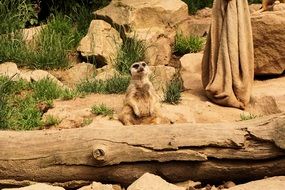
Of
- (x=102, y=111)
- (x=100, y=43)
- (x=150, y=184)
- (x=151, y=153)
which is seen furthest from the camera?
(x=100, y=43)

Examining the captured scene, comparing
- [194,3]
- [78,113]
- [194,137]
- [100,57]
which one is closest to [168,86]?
[78,113]

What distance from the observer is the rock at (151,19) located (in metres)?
9.70

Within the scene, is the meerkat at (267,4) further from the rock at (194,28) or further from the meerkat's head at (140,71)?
the meerkat's head at (140,71)

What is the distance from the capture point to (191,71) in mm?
8672

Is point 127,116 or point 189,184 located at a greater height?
point 189,184

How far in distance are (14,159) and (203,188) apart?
1.57 metres

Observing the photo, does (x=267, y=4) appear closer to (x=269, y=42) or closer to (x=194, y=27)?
(x=269, y=42)

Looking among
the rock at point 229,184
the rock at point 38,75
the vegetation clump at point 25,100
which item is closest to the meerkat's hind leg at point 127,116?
the vegetation clump at point 25,100

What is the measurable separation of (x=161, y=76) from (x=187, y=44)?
122 cm

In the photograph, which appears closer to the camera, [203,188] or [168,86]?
[203,188]

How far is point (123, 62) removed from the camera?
8883mm

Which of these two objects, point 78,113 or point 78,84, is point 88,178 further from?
point 78,84

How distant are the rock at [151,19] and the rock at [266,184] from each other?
194 inches

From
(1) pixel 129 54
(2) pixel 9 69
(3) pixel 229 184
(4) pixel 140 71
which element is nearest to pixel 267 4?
(1) pixel 129 54
